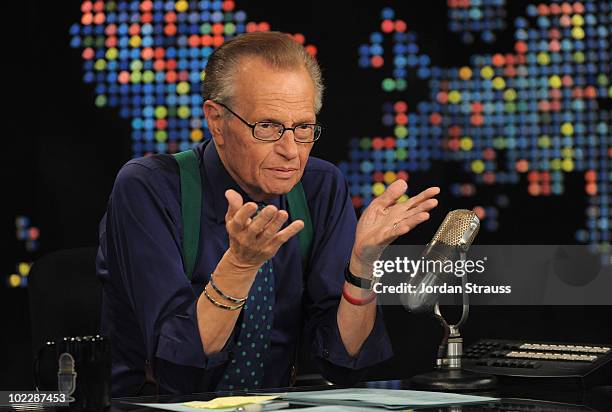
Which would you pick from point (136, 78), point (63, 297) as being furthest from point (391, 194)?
point (136, 78)

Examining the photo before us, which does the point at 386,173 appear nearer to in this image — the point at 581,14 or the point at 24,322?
the point at 581,14

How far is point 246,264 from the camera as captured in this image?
203 cm

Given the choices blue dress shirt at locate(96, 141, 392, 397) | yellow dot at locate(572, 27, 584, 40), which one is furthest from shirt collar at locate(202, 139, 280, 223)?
yellow dot at locate(572, 27, 584, 40)

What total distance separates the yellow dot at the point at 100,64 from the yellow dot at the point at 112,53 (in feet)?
0.08

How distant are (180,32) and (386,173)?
2.92ft

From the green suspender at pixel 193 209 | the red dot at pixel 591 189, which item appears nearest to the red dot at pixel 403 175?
the red dot at pixel 591 189

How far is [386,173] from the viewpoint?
3.74 meters

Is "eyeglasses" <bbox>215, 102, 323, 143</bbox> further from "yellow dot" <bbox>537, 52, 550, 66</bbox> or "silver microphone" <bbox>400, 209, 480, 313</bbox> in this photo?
"yellow dot" <bbox>537, 52, 550, 66</bbox>

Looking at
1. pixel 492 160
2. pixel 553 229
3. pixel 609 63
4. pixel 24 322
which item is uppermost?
pixel 609 63

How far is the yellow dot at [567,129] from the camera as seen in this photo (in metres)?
3.62

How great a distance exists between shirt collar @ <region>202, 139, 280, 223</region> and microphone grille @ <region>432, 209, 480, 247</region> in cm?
53

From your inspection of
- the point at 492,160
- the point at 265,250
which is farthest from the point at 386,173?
the point at 265,250

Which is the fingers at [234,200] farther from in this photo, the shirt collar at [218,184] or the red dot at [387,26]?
the red dot at [387,26]

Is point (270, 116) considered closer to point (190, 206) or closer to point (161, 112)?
point (190, 206)
